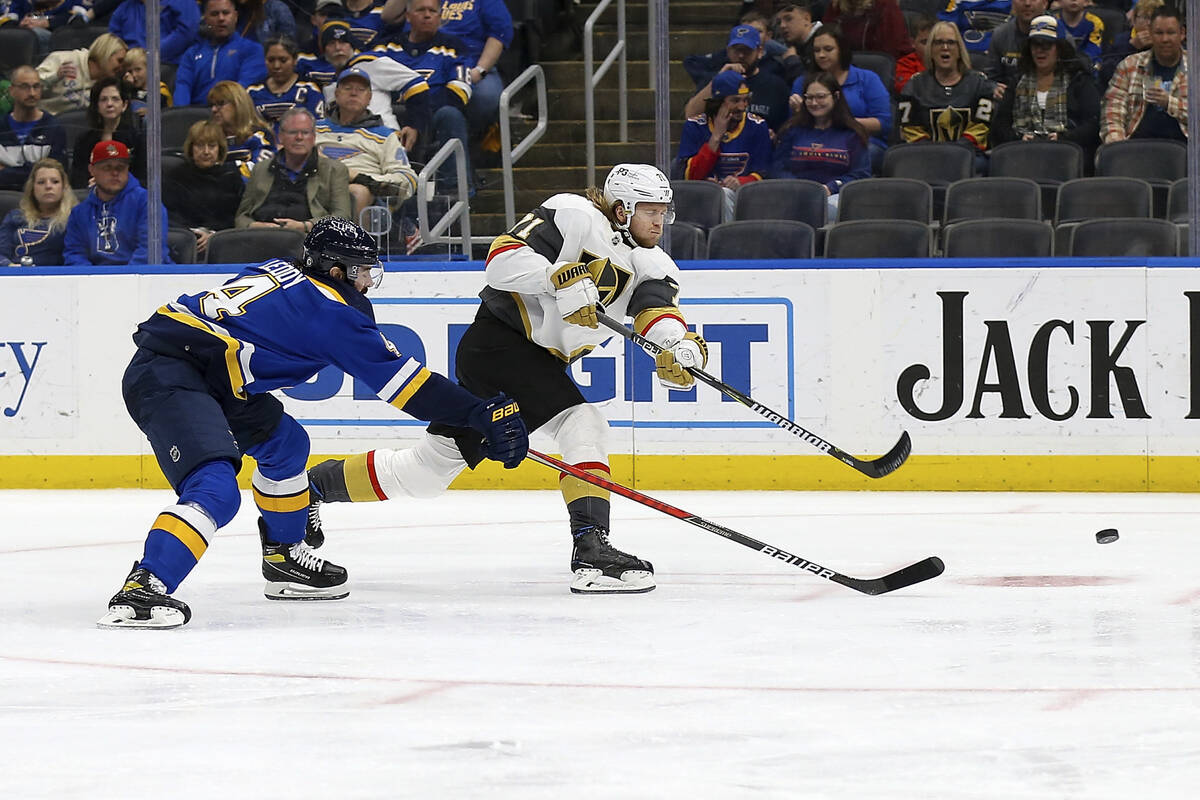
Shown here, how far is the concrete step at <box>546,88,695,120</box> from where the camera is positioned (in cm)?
780

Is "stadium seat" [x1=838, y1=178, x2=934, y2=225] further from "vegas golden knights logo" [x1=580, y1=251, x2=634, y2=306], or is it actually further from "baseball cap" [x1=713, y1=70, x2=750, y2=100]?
"vegas golden knights logo" [x1=580, y1=251, x2=634, y2=306]

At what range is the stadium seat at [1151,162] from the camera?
7523 millimetres

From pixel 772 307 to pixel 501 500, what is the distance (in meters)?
1.36

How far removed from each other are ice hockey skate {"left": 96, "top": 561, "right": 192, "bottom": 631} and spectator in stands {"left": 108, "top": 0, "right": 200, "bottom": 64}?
5263 millimetres

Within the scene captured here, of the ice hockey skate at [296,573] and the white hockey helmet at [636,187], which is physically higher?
the white hockey helmet at [636,187]

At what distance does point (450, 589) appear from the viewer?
4656 mm

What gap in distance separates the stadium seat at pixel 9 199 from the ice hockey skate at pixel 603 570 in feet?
15.0

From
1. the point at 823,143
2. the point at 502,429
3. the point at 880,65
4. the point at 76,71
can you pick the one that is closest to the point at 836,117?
the point at 823,143

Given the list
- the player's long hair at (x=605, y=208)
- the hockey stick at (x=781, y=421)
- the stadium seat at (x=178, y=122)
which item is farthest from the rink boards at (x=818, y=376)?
the player's long hair at (x=605, y=208)

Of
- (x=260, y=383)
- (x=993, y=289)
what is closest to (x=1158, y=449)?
(x=993, y=289)

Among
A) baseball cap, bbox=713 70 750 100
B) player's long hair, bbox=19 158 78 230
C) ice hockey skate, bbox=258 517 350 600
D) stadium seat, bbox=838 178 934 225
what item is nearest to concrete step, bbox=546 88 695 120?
baseball cap, bbox=713 70 750 100

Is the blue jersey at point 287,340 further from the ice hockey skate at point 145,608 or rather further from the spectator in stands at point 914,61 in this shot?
the spectator in stands at point 914,61

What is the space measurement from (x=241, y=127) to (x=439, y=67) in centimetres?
→ 99

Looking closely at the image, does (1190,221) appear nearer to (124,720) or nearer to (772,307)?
(772,307)
